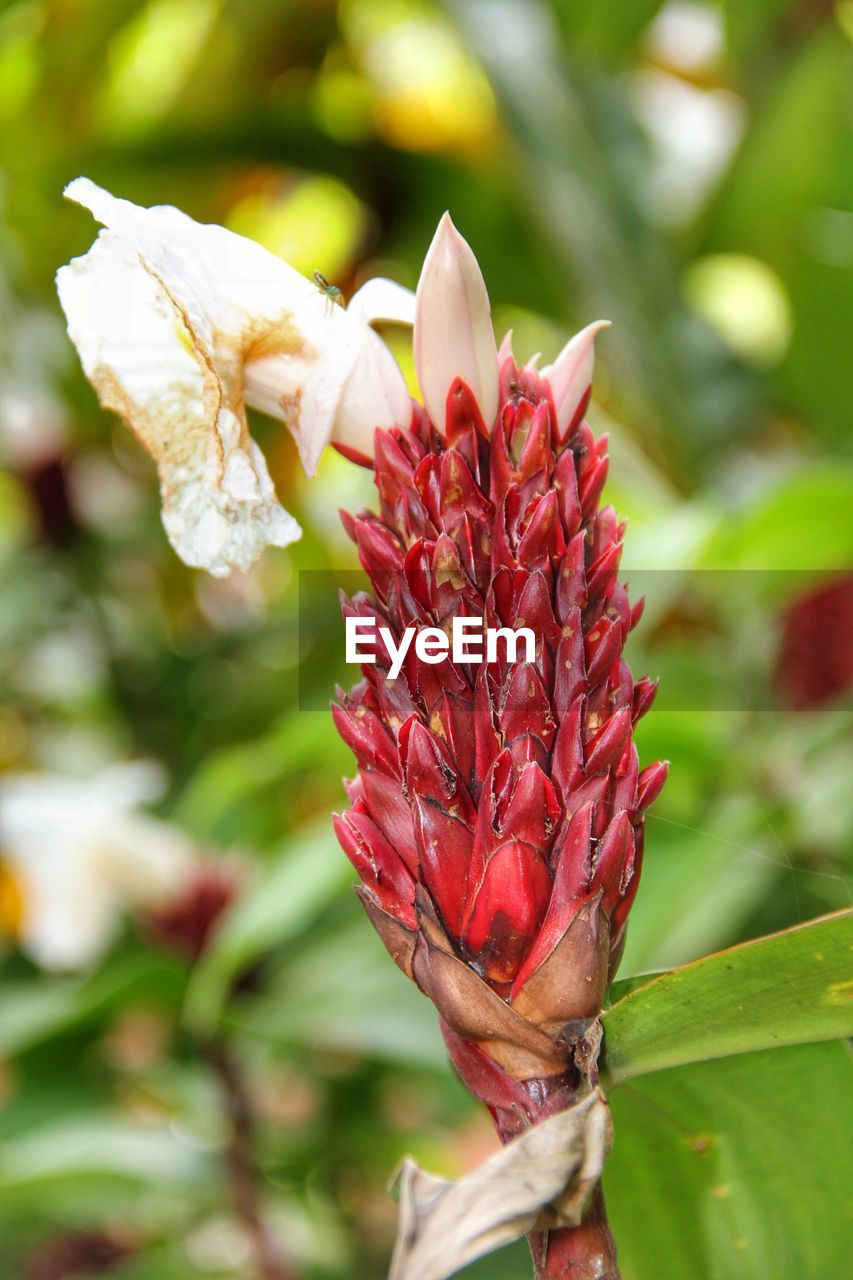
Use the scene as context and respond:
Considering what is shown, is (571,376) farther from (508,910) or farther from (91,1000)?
(91,1000)

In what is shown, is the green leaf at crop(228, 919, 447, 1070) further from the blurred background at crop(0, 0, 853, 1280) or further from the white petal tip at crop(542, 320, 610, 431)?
the white petal tip at crop(542, 320, 610, 431)

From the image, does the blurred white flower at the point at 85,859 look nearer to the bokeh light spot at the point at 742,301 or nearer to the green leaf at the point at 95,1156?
the green leaf at the point at 95,1156

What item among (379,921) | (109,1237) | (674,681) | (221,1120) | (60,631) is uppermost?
(60,631)

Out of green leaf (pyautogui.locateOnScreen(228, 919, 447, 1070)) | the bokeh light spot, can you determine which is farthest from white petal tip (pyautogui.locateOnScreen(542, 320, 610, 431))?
the bokeh light spot

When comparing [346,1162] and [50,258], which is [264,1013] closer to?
[346,1162]

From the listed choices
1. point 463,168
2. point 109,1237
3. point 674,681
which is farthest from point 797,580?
point 109,1237

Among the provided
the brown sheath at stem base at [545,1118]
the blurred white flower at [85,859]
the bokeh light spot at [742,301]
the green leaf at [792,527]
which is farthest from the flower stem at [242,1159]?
the bokeh light spot at [742,301]

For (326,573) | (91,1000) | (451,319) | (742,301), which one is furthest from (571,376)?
(742,301)
